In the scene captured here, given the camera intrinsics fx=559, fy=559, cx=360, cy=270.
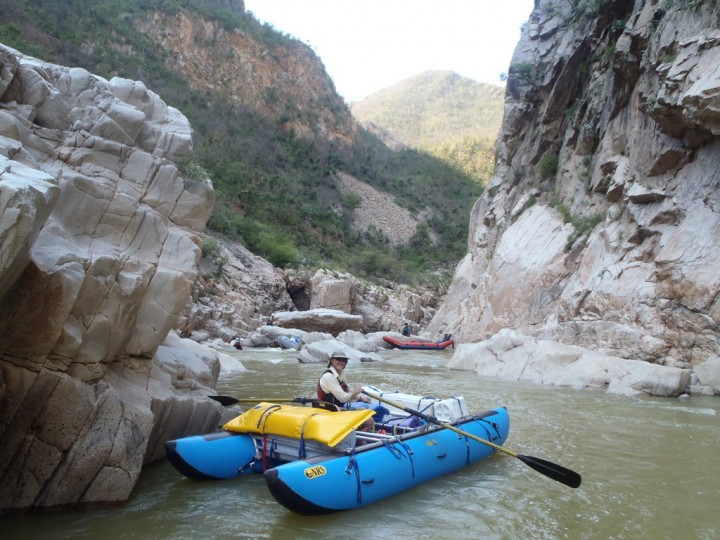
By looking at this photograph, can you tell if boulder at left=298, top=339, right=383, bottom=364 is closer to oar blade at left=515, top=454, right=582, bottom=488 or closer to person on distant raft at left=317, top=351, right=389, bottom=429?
person on distant raft at left=317, top=351, right=389, bottom=429

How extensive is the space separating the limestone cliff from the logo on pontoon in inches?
342

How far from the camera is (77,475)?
4.25 metres

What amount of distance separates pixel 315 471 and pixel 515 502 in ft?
6.18

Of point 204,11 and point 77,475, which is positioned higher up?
point 204,11

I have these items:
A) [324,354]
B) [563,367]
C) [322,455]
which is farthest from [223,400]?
[324,354]

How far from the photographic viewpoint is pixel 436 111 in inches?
4080

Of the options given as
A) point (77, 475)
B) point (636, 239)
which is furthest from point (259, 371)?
point (636, 239)

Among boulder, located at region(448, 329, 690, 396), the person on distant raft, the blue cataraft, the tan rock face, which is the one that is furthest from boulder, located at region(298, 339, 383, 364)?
the blue cataraft

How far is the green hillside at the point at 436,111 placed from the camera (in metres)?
87.8

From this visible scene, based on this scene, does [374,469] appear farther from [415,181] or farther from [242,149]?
[415,181]

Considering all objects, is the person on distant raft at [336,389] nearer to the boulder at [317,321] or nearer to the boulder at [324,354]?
the boulder at [324,354]

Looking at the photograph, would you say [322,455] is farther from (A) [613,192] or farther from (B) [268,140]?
(B) [268,140]

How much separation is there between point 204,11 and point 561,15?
38606 millimetres

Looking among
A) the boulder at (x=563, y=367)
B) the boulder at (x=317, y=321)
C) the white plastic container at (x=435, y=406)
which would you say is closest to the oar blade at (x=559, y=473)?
the white plastic container at (x=435, y=406)
